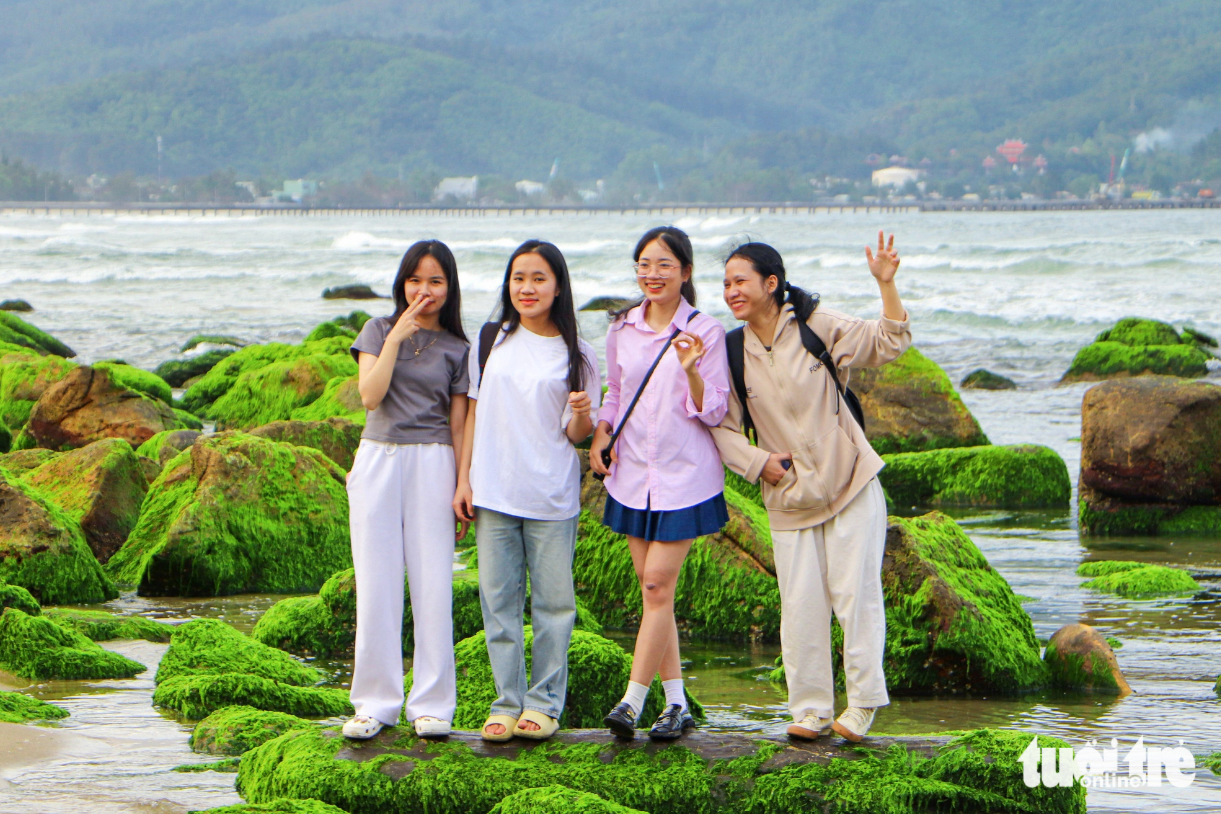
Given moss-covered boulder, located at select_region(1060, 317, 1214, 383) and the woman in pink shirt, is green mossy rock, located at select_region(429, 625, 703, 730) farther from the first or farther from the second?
moss-covered boulder, located at select_region(1060, 317, 1214, 383)

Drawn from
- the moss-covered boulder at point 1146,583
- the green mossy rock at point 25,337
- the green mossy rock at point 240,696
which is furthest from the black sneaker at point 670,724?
the green mossy rock at point 25,337

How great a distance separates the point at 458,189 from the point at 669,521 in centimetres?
16258

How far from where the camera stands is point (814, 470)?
444 cm

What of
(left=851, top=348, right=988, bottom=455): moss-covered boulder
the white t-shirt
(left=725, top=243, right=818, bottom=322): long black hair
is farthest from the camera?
(left=851, top=348, right=988, bottom=455): moss-covered boulder

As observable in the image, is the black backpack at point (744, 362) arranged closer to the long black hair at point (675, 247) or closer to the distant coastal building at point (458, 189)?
the long black hair at point (675, 247)

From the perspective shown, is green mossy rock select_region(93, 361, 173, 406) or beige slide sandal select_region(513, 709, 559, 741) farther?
green mossy rock select_region(93, 361, 173, 406)

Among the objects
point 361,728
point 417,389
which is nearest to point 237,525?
point 361,728

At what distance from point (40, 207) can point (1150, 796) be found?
145362 millimetres

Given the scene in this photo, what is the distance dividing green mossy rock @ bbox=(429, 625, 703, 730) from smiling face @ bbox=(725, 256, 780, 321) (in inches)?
66.4

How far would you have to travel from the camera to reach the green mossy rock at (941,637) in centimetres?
628

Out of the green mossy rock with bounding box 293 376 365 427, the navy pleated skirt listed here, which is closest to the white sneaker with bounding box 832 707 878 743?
the navy pleated skirt

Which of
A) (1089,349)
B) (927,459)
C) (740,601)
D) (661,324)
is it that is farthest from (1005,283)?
(661,324)

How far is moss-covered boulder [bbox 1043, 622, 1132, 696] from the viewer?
20.7 ft

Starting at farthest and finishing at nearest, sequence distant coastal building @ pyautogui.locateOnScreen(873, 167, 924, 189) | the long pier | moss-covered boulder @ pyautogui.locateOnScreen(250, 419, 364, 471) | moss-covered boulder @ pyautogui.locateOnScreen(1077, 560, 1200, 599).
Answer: distant coastal building @ pyautogui.locateOnScreen(873, 167, 924, 189) < the long pier < moss-covered boulder @ pyautogui.locateOnScreen(250, 419, 364, 471) < moss-covered boulder @ pyautogui.locateOnScreen(1077, 560, 1200, 599)
